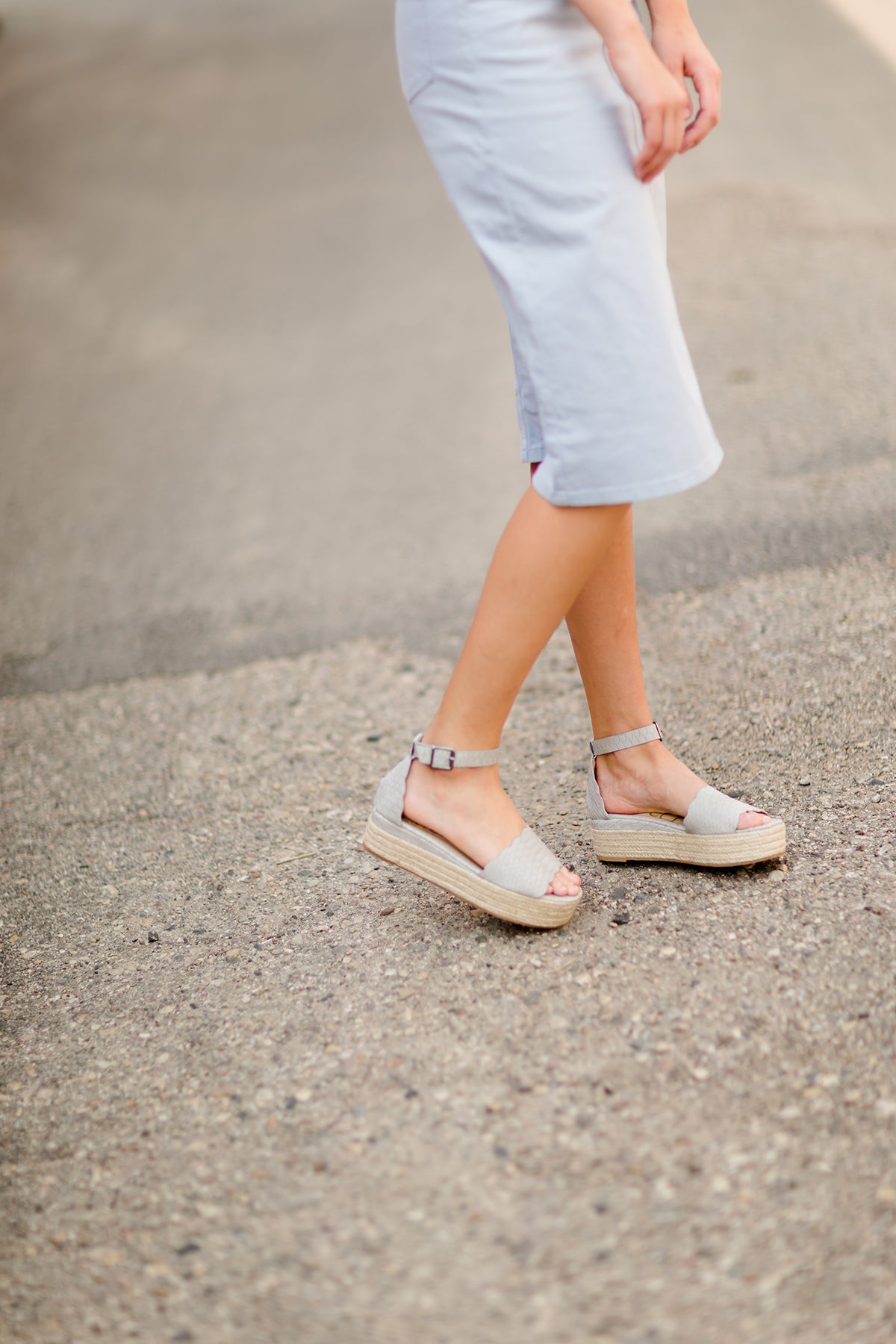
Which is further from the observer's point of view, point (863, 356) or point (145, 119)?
point (145, 119)

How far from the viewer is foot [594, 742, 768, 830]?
5.86ft

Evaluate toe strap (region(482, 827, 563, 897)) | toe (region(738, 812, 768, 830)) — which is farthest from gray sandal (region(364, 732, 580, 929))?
toe (region(738, 812, 768, 830))

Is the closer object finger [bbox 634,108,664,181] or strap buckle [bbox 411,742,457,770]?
finger [bbox 634,108,664,181]

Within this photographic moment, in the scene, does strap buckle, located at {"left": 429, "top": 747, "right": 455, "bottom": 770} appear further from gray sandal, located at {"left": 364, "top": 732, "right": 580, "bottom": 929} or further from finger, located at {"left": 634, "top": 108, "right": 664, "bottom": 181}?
finger, located at {"left": 634, "top": 108, "right": 664, "bottom": 181}

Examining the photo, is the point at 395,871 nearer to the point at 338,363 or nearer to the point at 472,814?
the point at 472,814

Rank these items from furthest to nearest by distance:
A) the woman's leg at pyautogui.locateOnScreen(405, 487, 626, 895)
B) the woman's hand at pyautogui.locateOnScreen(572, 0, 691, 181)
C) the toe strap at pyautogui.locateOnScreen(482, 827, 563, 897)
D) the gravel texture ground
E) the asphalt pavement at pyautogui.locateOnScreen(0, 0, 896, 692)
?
the asphalt pavement at pyautogui.locateOnScreen(0, 0, 896, 692) < the toe strap at pyautogui.locateOnScreen(482, 827, 563, 897) < the woman's leg at pyautogui.locateOnScreen(405, 487, 626, 895) < the woman's hand at pyautogui.locateOnScreen(572, 0, 691, 181) < the gravel texture ground

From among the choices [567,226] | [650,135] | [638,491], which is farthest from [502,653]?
[650,135]

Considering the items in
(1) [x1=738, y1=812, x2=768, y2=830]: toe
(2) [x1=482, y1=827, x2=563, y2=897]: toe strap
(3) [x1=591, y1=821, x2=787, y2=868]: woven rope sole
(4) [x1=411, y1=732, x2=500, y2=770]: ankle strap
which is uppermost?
(4) [x1=411, y1=732, x2=500, y2=770]: ankle strap

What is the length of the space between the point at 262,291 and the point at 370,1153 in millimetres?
5127

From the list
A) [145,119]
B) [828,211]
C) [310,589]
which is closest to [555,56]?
[310,589]

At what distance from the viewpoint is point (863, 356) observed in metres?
3.89

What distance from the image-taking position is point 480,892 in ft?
5.50

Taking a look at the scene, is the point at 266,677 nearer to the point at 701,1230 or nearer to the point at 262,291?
the point at 701,1230

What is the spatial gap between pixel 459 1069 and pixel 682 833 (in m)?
0.53
